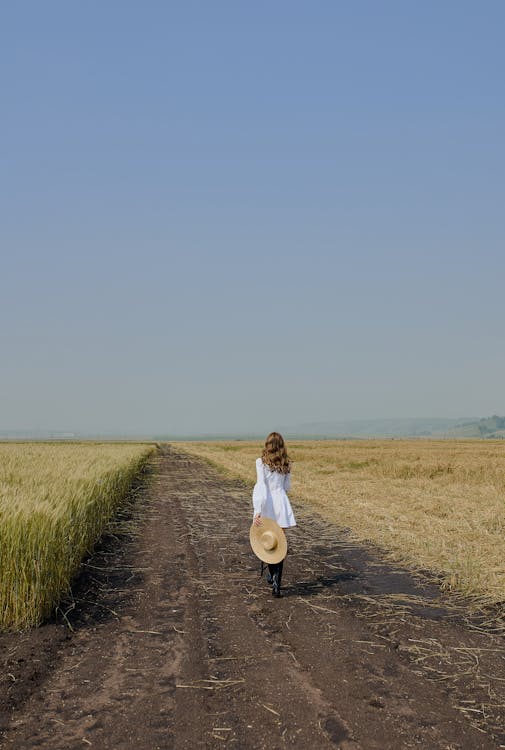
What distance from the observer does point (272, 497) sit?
9414 millimetres

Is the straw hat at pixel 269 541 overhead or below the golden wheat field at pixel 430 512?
overhead

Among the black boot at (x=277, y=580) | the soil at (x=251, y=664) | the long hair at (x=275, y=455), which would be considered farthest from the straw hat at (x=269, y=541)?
the long hair at (x=275, y=455)

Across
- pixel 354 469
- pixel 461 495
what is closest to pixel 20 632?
pixel 461 495

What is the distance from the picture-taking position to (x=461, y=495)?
67.5 ft

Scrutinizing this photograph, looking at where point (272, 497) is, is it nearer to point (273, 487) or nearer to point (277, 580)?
point (273, 487)

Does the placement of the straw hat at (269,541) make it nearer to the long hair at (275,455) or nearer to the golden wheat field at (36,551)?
the long hair at (275,455)

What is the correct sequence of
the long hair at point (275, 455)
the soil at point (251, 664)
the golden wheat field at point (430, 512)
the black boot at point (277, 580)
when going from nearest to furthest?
the soil at point (251, 664)
the black boot at point (277, 580)
the long hair at point (275, 455)
the golden wheat field at point (430, 512)

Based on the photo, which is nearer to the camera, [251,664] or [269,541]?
[251,664]

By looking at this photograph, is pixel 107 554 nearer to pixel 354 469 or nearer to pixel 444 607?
pixel 444 607

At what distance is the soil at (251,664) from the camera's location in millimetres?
4703

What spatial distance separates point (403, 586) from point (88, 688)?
5.45 metres

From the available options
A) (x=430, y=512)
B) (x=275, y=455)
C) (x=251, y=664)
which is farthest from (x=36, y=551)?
(x=430, y=512)

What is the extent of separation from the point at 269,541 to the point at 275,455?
1.28 m

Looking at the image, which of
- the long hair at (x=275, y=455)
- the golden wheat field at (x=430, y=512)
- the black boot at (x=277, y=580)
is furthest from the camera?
the golden wheat field at (x=430, y=512)
